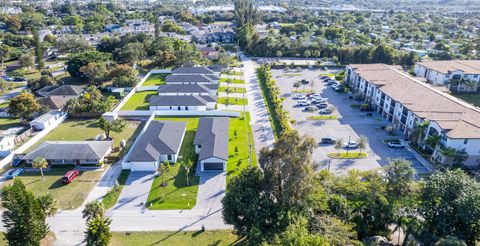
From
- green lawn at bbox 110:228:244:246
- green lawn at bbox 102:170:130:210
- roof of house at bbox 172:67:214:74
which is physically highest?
roof of house at bbox 172:67:214:74

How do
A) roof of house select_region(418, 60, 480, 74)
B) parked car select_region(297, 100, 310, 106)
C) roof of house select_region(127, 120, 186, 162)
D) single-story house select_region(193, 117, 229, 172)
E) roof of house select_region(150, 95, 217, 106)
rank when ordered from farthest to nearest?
roof of house select_region(418, 60, 480, 74)
parked car select_region(297, 100, 310, 106)
roof of house select_region(150, 95, 217, 106)
roof of house select_region(127, 120, 186, 162)
single-story house select_region(193, 117, 229, 172)

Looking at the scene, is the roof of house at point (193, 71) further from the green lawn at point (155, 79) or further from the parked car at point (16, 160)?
the parked car at point (16, 160)

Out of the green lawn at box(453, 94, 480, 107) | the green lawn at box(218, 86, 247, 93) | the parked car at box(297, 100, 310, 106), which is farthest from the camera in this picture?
the green lawn at box(218, 86, 247, 93)

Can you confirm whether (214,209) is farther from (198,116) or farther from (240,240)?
(198,116)

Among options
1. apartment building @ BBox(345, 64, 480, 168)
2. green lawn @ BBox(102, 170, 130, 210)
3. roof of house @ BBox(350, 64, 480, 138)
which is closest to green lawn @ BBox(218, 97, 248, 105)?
apartment building @ BBox(345, 64, 480, 168)

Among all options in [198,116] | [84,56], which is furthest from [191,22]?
[198,116]

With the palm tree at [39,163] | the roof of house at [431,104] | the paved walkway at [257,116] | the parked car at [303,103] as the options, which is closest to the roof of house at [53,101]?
the palm tree at [39,163]

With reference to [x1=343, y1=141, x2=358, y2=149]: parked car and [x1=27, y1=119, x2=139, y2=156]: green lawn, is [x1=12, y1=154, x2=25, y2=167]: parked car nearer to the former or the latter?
[x1=27, y1=119, x2=139, y2=156]: green lawn
